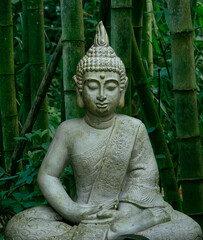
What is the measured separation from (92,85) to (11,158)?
1.26 m

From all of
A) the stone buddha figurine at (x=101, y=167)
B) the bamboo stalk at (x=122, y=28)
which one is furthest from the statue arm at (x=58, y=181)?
the bamboo stalk at (x=122, y=28)

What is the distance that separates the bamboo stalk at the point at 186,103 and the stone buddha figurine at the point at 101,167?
409 mm

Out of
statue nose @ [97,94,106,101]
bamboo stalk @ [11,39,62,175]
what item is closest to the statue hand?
statue nose @ [97,94,106,101]

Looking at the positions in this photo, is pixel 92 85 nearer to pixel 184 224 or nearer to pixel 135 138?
pixel 135 138

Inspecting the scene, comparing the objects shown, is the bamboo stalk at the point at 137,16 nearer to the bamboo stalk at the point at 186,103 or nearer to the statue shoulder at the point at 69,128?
the bamboo stalk at the point at 186,103

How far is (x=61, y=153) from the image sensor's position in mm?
2805

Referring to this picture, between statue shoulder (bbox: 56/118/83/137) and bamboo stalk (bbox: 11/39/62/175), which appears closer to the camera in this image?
statue shoulder (bbox: 56/118/83/137)

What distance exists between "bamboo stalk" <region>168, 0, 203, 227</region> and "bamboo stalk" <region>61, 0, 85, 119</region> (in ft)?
1.76

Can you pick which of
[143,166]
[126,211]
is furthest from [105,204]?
[143,166]

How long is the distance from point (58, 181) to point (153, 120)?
865 mm

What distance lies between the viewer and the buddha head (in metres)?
2.75

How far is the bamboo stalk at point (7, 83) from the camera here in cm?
380

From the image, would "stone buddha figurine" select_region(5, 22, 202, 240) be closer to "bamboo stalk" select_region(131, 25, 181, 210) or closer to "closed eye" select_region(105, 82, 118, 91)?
"closed eye" select_region(105, 82, 118, 91)

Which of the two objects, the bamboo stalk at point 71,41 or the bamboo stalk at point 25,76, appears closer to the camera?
the bamboo stalk at point 71,41
